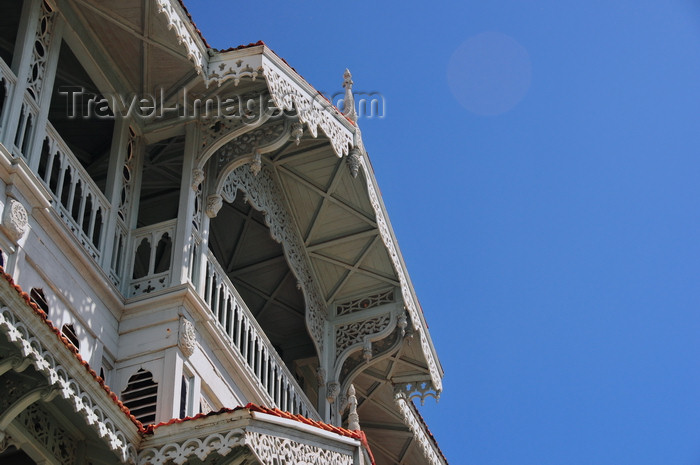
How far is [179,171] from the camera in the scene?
15.4 meters

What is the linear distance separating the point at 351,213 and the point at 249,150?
285cm

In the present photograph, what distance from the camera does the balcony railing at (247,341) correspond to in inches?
526

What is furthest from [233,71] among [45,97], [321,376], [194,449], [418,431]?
[418,431]

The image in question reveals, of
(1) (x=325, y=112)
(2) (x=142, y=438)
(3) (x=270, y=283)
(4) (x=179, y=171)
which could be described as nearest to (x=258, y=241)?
(3) (x=270, y=283)

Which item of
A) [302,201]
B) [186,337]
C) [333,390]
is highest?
[302,201]

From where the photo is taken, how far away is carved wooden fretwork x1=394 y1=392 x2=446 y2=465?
18.7 metres

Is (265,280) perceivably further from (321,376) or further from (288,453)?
(288,453)

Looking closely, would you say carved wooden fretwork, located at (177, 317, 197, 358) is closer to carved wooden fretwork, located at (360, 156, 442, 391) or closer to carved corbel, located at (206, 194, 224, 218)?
carved corbel, located at (206, 194, 224, 218)

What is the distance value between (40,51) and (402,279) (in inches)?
264

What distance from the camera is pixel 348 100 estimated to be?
16.1 metres

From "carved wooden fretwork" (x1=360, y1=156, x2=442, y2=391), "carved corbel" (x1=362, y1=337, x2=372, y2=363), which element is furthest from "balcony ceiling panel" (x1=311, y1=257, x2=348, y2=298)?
"carved corbel" (x1=362, y1=337, x2=372, y2=363)

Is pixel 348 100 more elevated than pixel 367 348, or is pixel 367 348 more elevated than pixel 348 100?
pixel 348 100

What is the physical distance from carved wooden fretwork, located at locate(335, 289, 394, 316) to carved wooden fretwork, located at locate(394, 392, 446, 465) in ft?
6.30

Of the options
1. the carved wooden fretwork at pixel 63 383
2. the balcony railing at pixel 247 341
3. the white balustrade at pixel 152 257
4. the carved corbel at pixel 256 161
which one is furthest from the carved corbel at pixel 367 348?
the carved wooden fretwork at pixel 63 383
